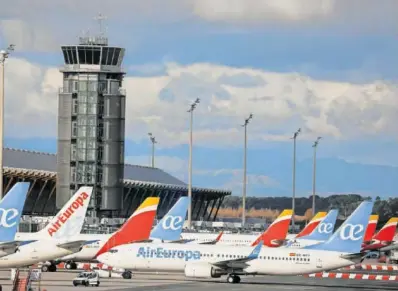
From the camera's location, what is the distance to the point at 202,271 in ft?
320

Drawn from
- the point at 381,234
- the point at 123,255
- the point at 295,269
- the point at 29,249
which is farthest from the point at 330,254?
the point at 381,234

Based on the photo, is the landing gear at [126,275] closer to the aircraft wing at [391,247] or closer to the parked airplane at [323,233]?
the parked airplane at [323,233]

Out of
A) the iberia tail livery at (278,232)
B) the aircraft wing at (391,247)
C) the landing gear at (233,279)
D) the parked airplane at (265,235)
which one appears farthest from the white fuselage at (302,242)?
the aircraft wing at (391,247)

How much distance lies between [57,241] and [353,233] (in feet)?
76.7

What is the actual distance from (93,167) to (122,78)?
1394 cm

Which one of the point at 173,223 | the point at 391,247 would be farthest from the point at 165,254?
the point at 391,247

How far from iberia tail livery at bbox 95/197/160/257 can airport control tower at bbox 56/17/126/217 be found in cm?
7575

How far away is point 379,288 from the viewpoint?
314ft

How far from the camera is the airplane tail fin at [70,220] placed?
87.7 meters

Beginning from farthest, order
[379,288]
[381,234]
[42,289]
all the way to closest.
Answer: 1. [381,234]
2. [379,288]
3. [42,289]

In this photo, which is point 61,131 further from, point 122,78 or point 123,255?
point 123,255

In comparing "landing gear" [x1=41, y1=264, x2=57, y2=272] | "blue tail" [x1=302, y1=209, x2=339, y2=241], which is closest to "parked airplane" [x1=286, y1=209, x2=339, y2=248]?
"blue tail" [x1=302, y1=209, x2=339, y2=241]

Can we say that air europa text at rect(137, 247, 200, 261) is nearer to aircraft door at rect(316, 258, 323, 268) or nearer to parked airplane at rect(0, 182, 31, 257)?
aircraft door at rect(316, 258, 323, 268)

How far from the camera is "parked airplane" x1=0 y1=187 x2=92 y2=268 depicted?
8444 centimetres
